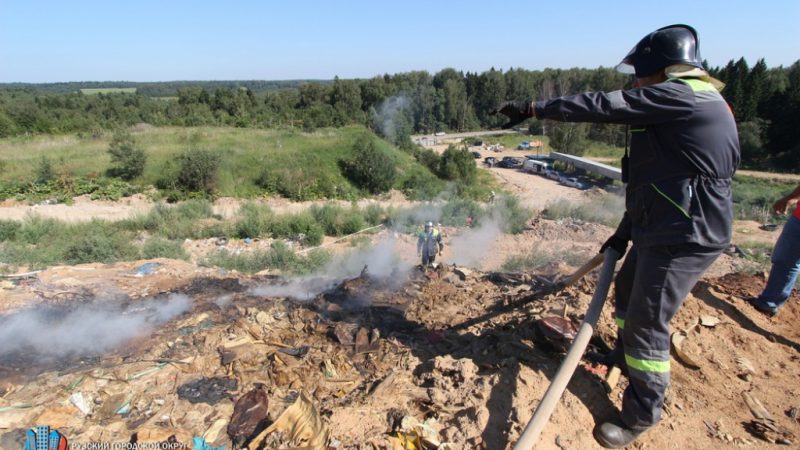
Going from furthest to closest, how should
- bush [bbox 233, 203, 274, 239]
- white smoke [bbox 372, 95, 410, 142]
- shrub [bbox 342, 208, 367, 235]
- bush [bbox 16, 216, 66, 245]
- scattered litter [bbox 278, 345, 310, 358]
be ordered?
white smoke [bbox 372, 95, 410, 142] < shrub [bbox 342, 208, 367, 235] < bush [bbox 233, 203, 274, 239] < bush [bbox 16, 216, 66, 245] < scattered litter [bbox 278, 345, 310, 358]

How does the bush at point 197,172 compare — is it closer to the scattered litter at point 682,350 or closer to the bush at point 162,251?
the bush at point 162,251

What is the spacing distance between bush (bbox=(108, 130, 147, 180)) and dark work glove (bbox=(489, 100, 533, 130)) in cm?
1968

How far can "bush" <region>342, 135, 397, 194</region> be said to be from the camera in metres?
20.6

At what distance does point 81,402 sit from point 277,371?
4.41 feet

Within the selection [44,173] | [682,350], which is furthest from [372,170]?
[682,350]

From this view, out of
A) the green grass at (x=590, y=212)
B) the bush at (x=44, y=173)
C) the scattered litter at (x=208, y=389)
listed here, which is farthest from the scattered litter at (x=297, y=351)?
the bush at (x=44, y=173)

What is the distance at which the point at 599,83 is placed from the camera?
48812 millimetres

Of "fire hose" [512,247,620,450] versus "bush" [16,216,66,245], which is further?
"bush" [16,216,66,245]

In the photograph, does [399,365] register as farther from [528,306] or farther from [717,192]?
[717,192]

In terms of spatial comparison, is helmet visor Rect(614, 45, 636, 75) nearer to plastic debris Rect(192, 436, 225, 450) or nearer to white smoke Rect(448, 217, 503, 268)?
plastic debris Rect(192, 436, 225, 450)

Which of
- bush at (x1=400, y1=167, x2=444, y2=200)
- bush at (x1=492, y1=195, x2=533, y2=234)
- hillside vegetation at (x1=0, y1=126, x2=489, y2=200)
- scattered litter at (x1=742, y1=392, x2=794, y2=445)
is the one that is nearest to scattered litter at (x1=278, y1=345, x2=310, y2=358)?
scattered litter at (x1=742, y1=392, x2=794, y2=445)

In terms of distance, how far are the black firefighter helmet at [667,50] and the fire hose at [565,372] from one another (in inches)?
43.9

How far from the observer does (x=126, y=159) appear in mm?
17906

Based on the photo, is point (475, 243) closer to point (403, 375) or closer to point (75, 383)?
point (403, 375)
